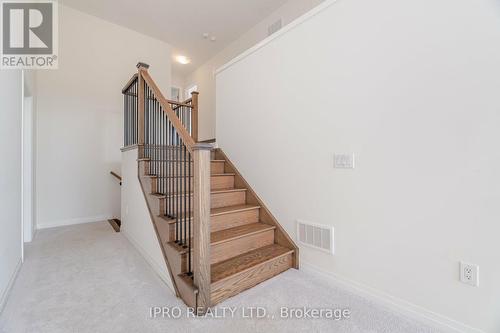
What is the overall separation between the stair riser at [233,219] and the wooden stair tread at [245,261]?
0.36m

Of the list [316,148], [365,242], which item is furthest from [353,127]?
[365,242]

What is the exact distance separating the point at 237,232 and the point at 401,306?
4.72ft

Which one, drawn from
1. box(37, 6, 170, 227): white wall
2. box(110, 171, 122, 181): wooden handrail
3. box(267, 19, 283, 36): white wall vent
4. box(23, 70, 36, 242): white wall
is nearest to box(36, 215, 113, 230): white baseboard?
box(37, 6, 170, 227): white wall

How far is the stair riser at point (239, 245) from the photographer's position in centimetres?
208

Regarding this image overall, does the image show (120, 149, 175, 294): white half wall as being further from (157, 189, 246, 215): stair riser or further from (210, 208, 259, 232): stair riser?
(157, 189, 246, 215): stair riser

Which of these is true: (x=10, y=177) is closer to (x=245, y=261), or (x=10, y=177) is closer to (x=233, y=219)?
(x=233, y=219)

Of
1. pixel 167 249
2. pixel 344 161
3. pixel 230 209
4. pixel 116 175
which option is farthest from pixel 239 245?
pixel 116 175

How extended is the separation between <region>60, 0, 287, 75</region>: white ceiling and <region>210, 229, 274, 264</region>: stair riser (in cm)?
374

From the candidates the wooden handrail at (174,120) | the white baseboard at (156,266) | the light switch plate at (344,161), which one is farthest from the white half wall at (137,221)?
the light switch plate at (344,161)

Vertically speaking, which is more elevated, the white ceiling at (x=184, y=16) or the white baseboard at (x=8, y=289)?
the white ceiling at (x=184, y=16)

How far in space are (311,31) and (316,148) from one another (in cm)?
116

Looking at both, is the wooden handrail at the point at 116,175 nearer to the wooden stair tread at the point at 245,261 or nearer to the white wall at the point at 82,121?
the white wall at the point at 82,121

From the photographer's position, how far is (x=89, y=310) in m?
1.65

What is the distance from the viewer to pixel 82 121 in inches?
159
